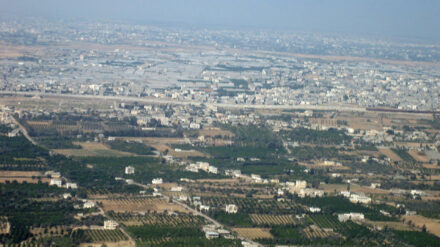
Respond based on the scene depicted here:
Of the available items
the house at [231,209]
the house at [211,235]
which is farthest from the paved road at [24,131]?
the house at [211,235]

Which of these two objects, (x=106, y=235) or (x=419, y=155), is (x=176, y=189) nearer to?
(x=106, y=235)

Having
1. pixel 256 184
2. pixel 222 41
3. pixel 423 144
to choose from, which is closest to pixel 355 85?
pixel 423 144

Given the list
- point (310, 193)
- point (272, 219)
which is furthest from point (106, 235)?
point (310, 193)

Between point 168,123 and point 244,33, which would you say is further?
point 244,33

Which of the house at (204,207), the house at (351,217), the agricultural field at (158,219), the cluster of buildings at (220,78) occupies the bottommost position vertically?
the cluster of buildings at (220,78)

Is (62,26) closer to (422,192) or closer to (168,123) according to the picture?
(168,123)

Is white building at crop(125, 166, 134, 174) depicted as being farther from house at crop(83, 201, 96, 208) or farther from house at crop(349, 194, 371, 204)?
house at crop(349, 194, 371, 204)

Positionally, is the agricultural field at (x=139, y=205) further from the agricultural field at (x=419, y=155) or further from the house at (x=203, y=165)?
the agricultural field at (x=419, y=155)
